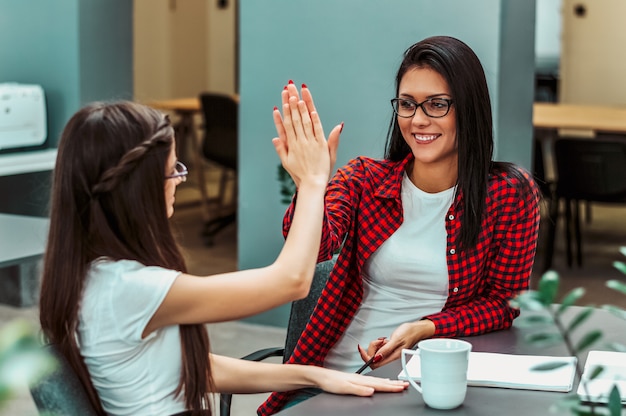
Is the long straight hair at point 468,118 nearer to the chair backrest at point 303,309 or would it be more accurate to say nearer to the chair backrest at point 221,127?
the chair backrest at point 303,309

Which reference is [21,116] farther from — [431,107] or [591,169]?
[591,169]

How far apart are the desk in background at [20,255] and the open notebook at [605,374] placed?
2.35 m

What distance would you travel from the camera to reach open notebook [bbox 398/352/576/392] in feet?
4.86

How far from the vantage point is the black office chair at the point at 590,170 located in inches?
196

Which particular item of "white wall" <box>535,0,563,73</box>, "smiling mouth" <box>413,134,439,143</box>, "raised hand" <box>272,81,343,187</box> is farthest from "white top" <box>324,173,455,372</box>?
"white wall" <box>535,0,563,73</box>

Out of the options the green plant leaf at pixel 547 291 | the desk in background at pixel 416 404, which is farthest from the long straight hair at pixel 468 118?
the green plant leaf at pixel 547 291

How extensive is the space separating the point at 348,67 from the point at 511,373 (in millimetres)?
2533

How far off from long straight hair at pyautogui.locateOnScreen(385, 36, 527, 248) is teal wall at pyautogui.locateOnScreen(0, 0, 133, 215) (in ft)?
9.26

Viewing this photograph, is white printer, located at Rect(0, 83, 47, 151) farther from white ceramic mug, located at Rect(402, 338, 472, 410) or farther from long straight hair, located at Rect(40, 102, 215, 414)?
white ceramic mug, located at Rect(402, 338, 472, 410)

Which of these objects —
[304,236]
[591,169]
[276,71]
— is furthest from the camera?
[591,169]

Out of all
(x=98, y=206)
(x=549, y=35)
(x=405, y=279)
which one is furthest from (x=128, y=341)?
(x=549, y=35)

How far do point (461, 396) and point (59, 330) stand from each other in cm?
60

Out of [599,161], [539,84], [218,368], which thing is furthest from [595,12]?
[218,368]

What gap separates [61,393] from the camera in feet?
4.29
